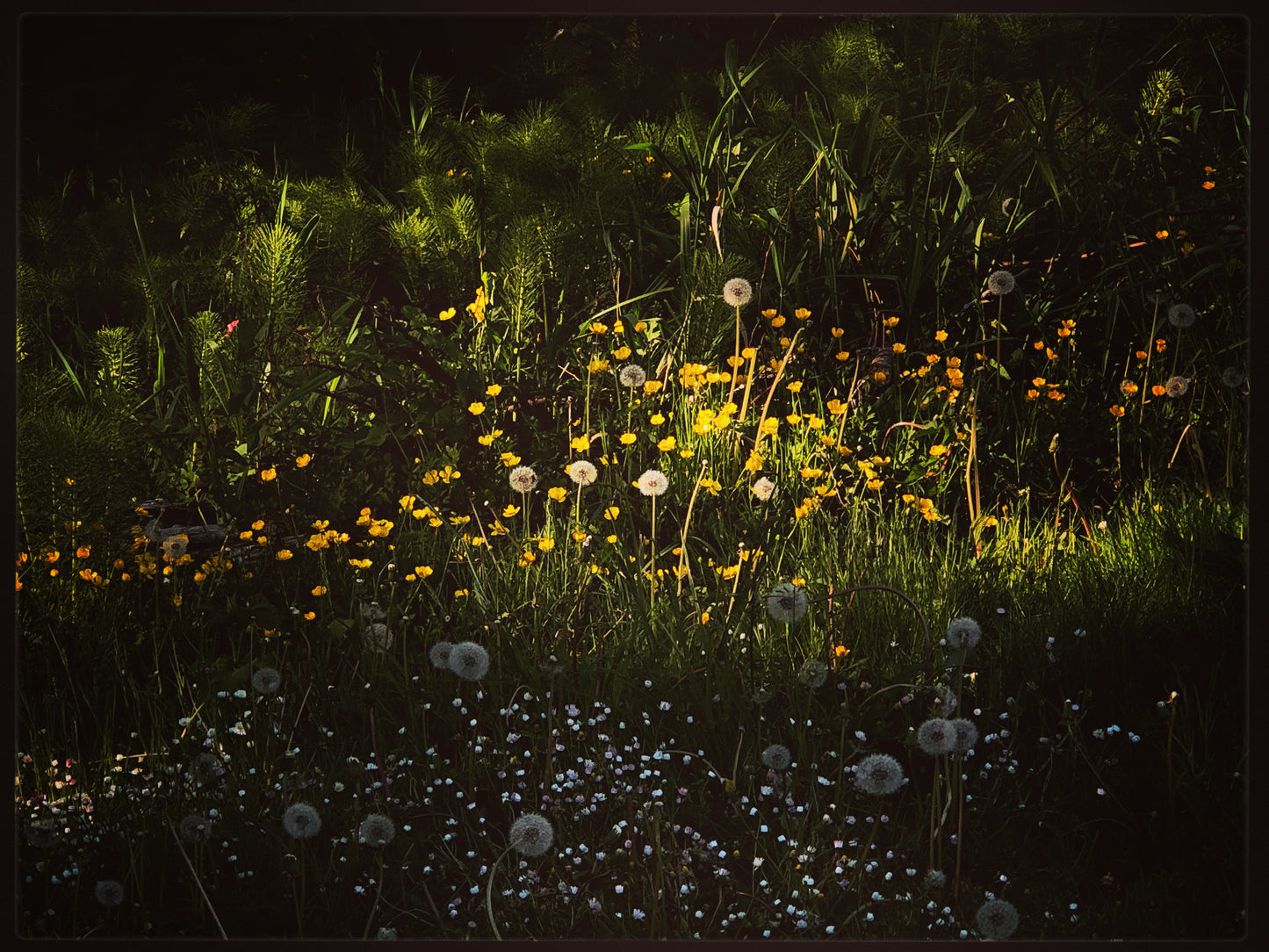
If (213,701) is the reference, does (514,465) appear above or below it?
above

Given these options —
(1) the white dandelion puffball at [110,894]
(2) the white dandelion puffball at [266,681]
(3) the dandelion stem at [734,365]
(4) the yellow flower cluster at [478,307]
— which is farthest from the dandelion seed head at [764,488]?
(1) the white dandelion puffball at [110,894]

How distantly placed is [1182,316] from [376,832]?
1279 millimetres

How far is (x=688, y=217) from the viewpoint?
1584 mm

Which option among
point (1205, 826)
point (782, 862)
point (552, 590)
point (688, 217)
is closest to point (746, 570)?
point (552, 590)

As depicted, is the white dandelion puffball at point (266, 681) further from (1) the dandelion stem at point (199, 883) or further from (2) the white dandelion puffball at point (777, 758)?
(2) the white dandelion puffball at point (777, 758)

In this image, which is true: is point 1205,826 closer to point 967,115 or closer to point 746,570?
point 746,570

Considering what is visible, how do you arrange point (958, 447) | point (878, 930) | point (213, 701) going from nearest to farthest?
point (878, 930) → point (213, 701) → point (958, 447)

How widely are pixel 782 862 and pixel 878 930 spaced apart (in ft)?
0.46

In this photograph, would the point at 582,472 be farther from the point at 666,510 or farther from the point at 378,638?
the point at 378,638

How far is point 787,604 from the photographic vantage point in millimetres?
1481

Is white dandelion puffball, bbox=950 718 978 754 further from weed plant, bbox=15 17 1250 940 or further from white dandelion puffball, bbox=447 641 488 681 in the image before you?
white dandelion puffball, bbox=447 641 488 681

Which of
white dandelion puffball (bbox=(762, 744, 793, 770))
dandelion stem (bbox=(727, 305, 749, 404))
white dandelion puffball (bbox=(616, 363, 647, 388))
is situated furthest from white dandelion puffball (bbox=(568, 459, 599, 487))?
white dandelion puffball (bbox=(762, 744, 793, 770))

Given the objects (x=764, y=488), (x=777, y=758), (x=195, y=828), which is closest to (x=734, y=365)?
(x=764, y=488)

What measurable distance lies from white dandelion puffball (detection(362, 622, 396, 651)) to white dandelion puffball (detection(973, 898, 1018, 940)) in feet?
2.76
